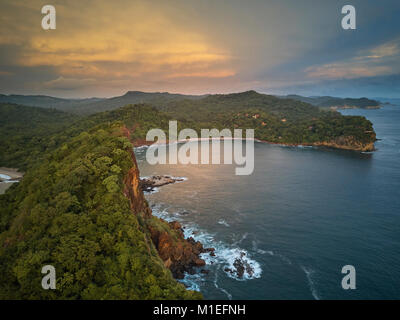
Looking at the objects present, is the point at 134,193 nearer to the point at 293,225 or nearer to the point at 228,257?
the point at 228,257

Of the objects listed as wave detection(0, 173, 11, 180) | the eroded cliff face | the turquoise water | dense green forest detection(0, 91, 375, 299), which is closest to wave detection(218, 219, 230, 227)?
the turquoise water

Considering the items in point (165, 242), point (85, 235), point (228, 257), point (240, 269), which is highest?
point (85, 235)

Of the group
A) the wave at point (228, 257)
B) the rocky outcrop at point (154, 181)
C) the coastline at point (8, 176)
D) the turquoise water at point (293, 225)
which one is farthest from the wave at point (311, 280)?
the coastline at point (8, 176)

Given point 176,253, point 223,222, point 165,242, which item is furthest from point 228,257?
point 223,222

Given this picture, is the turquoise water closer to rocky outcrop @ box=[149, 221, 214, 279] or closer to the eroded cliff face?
rocky outcrop @ box=[149, 221, 214, 279]
